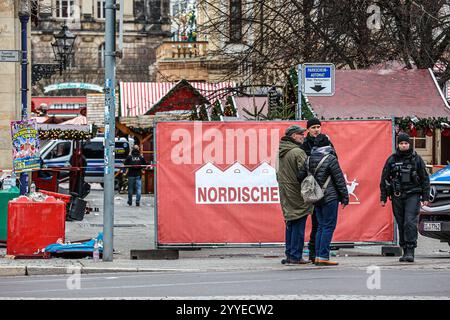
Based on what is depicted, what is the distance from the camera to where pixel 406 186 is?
54.0 feet

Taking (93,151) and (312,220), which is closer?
(312,220)

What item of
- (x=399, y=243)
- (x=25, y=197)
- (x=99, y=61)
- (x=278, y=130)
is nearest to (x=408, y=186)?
(x=399, y=243)

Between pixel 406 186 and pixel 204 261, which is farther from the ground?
pixel 406 186

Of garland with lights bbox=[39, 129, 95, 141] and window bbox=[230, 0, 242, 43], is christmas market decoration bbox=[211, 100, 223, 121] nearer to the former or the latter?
window bbox=[230, 0, 242, 43]

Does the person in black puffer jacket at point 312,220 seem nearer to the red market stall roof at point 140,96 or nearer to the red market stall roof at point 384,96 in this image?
the red market stall roof at point 384,96

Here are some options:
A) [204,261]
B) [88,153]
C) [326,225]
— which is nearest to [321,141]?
[326,225]

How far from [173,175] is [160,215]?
0.60 m

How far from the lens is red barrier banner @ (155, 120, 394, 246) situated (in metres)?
17.2

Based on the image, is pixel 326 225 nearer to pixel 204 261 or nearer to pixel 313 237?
pixel 313 237

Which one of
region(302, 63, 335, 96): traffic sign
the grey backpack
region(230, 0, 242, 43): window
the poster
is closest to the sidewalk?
the grey backpack

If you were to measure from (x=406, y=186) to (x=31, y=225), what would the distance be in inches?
206

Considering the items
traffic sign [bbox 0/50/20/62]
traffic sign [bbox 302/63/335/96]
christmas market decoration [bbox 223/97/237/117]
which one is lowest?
christmas market decoration [bbox 223/97/237/117]

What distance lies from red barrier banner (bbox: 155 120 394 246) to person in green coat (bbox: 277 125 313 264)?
116 cm

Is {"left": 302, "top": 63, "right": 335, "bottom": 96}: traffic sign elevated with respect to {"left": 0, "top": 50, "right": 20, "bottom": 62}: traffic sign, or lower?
lower
